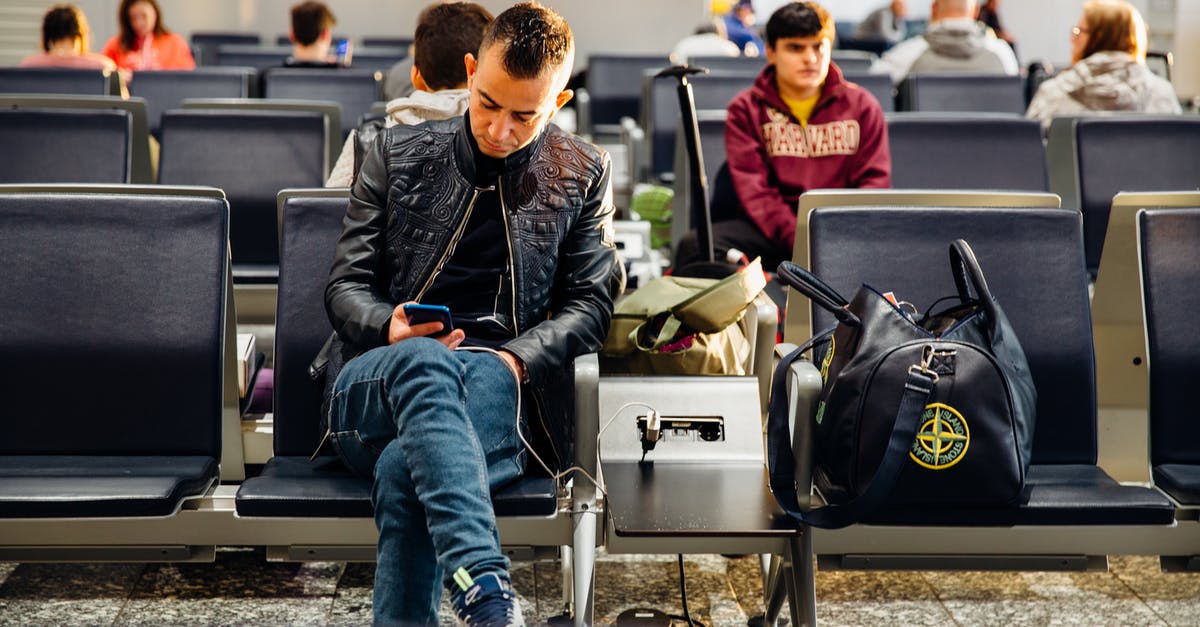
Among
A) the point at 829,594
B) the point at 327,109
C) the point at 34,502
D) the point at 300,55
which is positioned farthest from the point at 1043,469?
the point at 300,55

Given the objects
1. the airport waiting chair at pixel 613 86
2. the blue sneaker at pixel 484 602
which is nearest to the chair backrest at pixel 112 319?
the blue sneaker at pixel 484 602

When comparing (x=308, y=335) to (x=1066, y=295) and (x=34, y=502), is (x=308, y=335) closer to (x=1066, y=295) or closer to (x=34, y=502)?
(x=34, y=502)

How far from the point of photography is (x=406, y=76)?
4699 mm

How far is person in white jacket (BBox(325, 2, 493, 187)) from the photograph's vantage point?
2861mm

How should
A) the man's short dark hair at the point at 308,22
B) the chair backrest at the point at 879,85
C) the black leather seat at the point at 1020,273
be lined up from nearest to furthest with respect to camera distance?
the black leather seat at the point at 1020,273, the chair backrest at the point at 879,85, the man's short dark hair at the point at 308,22

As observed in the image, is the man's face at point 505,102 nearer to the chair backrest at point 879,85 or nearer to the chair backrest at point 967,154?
the chair backrest at point 967,154

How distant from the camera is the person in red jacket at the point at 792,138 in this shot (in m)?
3.70

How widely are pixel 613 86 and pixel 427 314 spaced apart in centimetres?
523

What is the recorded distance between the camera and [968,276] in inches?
89.4

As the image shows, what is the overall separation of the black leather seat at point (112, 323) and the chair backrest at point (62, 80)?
3377 mm

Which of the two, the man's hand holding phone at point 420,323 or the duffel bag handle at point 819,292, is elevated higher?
the duffel bag handle at point 819,292

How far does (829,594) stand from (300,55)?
4713 millimetres

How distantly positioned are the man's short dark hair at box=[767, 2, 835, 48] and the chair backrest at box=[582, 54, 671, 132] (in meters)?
3.43

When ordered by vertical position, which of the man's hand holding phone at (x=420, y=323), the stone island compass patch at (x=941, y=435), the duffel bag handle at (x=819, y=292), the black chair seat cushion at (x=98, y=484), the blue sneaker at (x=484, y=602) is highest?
the duffel bag handle at (x=819, y=292)
